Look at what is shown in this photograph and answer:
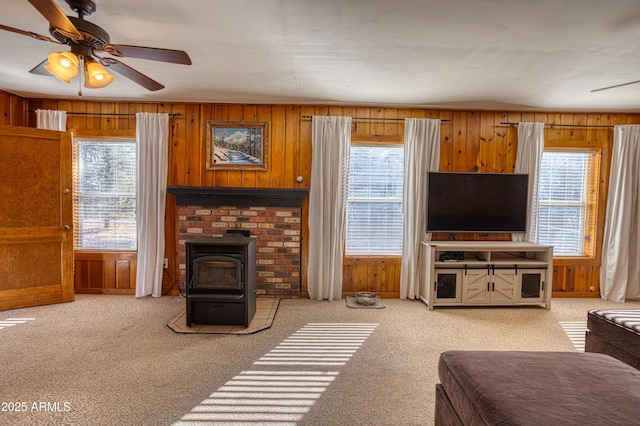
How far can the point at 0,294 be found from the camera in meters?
3.62

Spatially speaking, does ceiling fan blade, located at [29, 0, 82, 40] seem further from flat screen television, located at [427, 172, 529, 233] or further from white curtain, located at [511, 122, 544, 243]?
white curtain, located at [511, 122, 544, 243]

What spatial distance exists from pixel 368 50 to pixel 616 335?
2607 millimetres

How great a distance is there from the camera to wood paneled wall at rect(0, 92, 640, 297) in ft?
13.9

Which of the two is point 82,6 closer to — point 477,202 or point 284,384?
point 284,384

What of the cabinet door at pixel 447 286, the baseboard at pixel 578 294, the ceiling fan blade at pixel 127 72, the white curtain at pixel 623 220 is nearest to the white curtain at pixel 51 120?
the ceiling fan blade at pixel 127 72

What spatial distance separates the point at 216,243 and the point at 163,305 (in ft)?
4.40

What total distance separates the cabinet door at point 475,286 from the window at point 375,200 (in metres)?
0.86

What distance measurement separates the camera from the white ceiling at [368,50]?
2.04 meters

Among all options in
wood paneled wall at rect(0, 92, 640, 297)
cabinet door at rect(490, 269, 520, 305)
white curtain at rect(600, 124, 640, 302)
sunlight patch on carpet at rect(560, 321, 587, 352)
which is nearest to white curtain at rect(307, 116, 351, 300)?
wood paneled wall at rect(0, 92, 640, 297)

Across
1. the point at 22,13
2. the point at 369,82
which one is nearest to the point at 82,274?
the point at 22,13

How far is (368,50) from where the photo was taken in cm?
263

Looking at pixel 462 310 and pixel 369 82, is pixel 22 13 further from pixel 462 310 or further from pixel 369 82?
pixel 462 310

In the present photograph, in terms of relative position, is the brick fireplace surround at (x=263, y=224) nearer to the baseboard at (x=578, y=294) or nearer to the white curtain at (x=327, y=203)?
the white curtain at (x=327, y=203)

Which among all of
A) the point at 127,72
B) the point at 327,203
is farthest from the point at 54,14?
the point at 327,203
